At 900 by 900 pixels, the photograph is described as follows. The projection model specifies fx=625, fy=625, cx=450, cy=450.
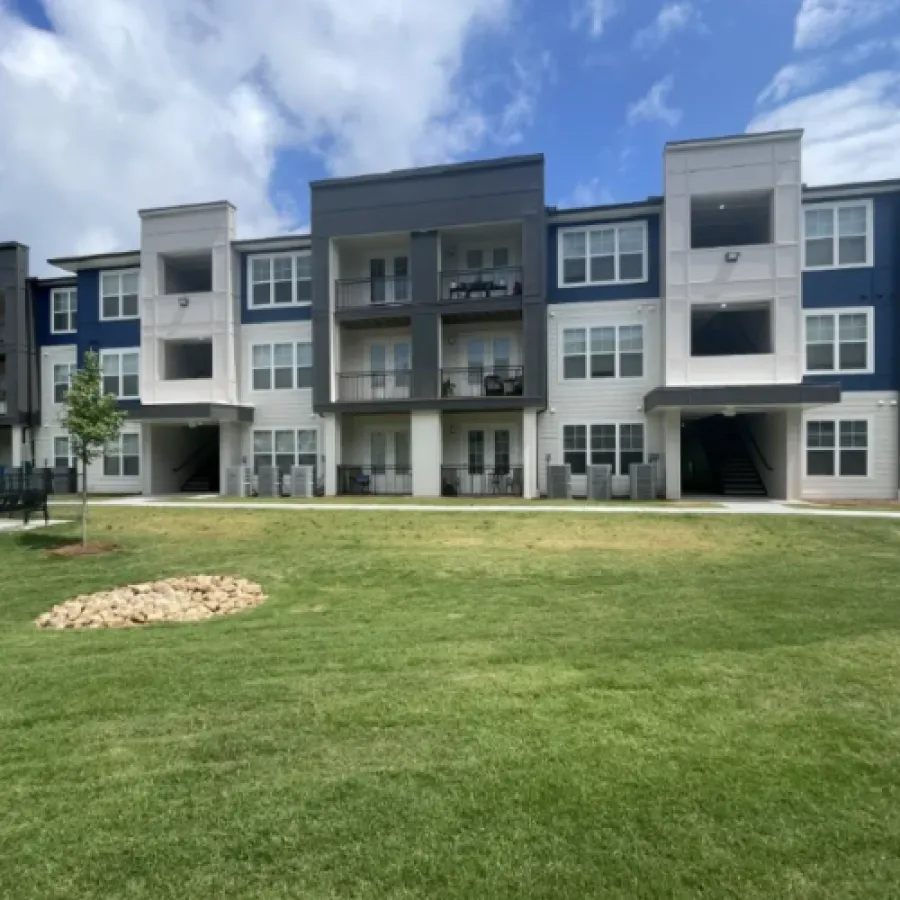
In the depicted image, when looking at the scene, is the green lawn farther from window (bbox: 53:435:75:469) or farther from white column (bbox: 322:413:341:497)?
window (bbox: 53:435:75:469)

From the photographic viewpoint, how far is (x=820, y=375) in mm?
21078

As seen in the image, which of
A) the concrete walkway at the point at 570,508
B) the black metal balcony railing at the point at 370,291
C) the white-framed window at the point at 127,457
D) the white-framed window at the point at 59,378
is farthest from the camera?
the white-framed window at the point at 59,378

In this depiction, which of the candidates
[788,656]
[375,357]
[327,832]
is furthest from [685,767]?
[375,357]

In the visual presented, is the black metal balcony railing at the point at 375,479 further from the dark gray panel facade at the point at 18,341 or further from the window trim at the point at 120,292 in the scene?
the dark gray panel facade at the point at 18,341

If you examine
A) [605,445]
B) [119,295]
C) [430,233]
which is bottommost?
[605,445]

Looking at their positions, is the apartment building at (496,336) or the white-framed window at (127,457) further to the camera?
the white-framed window at (127,457)

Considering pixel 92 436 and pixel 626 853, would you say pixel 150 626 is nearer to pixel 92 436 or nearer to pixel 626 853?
pixel 626 853

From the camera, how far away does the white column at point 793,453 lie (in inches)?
803

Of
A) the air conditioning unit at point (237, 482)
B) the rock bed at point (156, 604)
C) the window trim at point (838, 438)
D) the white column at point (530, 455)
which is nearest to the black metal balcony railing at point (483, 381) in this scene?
the white column at point (530, 455)

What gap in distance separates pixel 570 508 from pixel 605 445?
591 cm

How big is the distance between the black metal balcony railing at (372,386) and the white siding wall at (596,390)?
577 cm

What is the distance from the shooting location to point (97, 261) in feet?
88.6

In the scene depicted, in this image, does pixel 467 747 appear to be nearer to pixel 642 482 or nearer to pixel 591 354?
pixel 642 482

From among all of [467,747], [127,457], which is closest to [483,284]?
[127,457]
